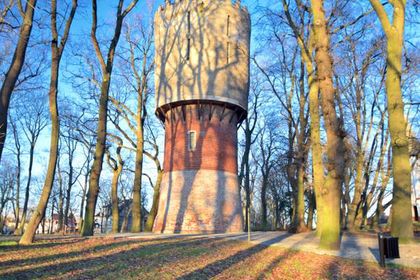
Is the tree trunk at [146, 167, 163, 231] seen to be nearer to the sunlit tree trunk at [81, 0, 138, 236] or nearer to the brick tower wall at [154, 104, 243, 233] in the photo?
the brick tower wall at [154, 104, 243, 233]

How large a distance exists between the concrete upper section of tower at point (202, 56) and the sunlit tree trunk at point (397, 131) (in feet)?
32.4

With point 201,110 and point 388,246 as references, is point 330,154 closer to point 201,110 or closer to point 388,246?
point 388,246

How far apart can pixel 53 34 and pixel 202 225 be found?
1172 cm

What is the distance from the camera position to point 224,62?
70.9 feet

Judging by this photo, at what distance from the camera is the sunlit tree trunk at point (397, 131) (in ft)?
36.6

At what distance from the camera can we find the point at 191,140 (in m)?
21.1

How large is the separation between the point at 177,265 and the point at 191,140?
13.7 m

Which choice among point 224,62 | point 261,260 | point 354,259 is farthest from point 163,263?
point 224,62

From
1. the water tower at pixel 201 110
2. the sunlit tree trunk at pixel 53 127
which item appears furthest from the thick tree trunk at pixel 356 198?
the sunlit tree trunk at pixel 53 127

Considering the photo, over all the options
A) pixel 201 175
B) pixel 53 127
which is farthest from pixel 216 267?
pixel 201 175

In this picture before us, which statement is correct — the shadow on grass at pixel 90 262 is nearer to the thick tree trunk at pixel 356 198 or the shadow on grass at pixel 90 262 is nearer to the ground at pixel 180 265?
the ground at pixel 180 265

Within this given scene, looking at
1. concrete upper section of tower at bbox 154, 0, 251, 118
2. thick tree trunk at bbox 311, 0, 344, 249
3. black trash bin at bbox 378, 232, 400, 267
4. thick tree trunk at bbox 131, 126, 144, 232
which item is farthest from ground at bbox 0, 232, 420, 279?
concrete upper section of tower at bbox 154, 0, 251, 118

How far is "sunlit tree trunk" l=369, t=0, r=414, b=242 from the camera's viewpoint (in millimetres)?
11156

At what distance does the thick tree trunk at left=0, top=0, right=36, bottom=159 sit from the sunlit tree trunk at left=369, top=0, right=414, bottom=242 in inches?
425
